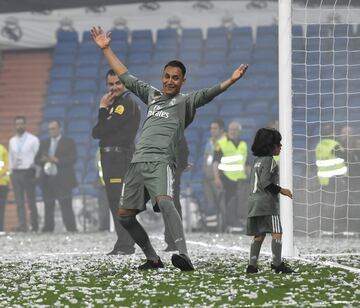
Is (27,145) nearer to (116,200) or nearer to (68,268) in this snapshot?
(116,200)

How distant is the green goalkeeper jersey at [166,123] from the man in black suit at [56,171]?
11133 millimetres

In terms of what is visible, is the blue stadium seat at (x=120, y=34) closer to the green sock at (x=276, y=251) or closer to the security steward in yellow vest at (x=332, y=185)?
the security steward in yellow vest at (x=332, y=185)

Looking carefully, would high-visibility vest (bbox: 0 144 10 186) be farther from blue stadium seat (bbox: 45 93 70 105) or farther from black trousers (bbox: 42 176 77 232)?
blue stadium seat (bbox: 45 93 70 105)

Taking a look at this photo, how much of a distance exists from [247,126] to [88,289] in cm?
1563

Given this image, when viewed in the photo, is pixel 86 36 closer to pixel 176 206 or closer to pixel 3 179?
pixel 3 179

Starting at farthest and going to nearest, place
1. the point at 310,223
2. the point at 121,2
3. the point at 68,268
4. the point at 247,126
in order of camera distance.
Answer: the point at 121,2 < the point at 247,126 < the point at 310,223 < the point at 68,268

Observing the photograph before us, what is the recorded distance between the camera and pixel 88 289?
7.06 m

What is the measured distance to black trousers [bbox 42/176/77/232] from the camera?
19.3 metres

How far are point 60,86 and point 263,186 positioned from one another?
17840 millimetres

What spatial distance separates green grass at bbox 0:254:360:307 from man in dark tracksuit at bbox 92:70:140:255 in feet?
6.84

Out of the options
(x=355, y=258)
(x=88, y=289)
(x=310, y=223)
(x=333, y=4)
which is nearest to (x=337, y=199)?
(x=310, y=223)

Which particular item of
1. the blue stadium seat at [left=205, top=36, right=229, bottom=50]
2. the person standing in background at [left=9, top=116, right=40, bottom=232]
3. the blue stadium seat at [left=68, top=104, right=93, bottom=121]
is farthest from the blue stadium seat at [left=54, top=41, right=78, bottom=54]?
the person standing in background at [left=9, top=116, right=40, bottom=232]

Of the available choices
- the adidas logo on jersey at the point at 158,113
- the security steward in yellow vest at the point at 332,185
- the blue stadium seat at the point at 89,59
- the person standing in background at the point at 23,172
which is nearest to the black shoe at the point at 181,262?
the adidas logo on jersey at the point at 158,113

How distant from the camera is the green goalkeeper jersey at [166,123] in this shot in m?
8.16
